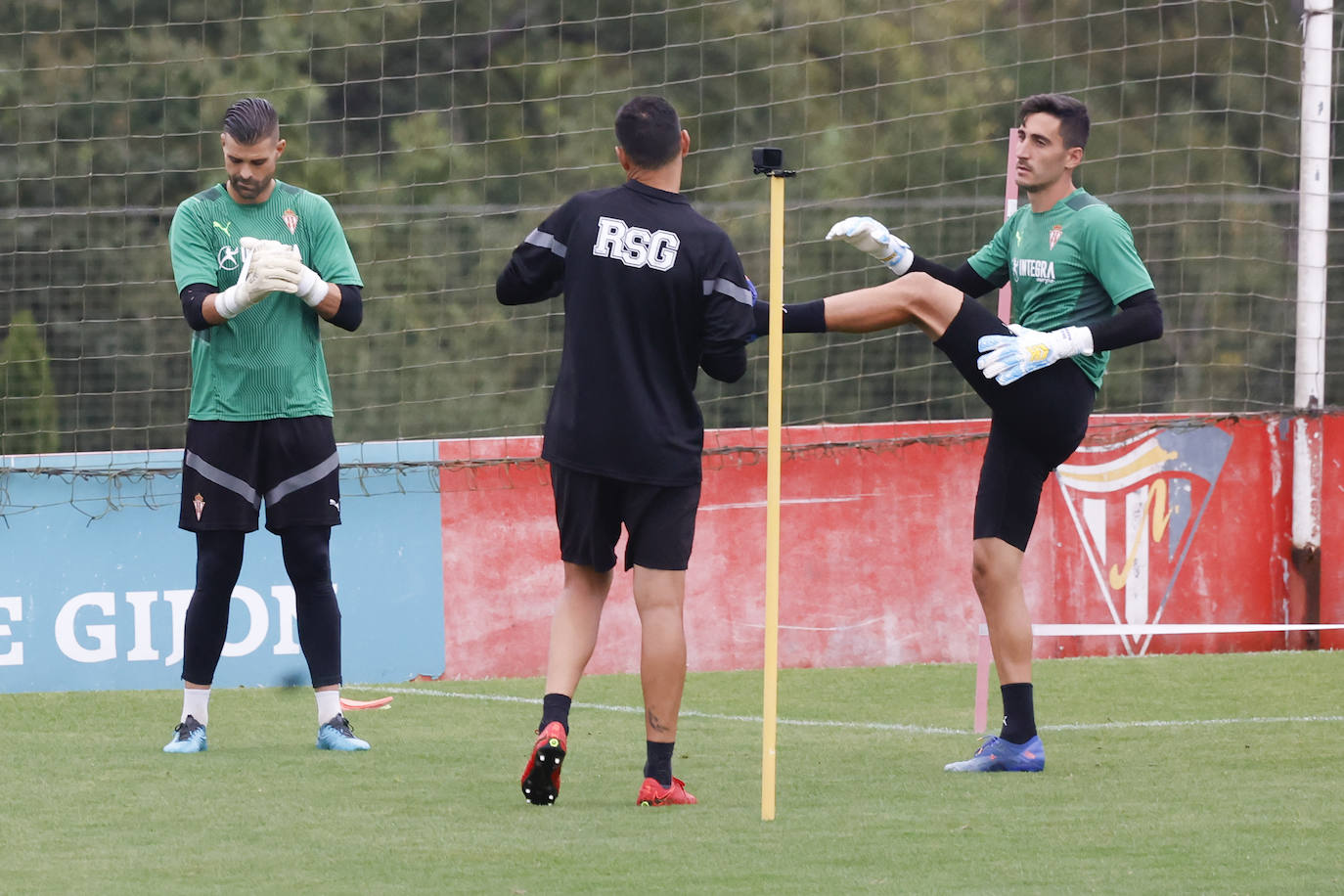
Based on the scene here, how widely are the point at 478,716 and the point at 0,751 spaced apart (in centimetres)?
149

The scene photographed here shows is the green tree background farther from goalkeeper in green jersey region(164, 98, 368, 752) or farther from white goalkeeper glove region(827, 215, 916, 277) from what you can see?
white goalkeeper glove region(827, 215, 916, 277)

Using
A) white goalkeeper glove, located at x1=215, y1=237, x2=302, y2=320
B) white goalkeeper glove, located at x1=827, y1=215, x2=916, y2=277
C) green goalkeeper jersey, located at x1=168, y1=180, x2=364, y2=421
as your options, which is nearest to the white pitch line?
white goalkeeper glove, located at x1=827, y1=215, x2=916, y2=277

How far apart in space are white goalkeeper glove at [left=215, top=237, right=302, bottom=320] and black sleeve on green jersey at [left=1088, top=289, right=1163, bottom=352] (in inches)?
83.1

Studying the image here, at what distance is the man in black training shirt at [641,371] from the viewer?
413 cm

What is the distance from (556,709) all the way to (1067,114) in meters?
2.16

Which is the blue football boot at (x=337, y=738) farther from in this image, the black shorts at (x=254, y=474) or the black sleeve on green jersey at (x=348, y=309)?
the black sleeve on green jersey at (x=348, y=309)

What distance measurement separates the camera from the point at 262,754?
5016 millimetres

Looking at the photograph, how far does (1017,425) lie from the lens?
4.89 meters

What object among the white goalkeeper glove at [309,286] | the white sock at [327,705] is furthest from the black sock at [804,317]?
the white sock at [327,705]

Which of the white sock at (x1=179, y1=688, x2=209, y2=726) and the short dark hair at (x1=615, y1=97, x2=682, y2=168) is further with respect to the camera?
the white sock at (x1=179, y1=688, x2=209, y2=726)

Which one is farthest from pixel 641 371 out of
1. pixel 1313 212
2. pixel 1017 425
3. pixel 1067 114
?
pixel 1313 212

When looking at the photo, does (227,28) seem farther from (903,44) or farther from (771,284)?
(771,284)

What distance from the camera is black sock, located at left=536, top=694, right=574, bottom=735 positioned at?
4090 millimetres

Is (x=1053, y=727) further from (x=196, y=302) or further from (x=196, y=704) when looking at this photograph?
(x=196, y=302)
